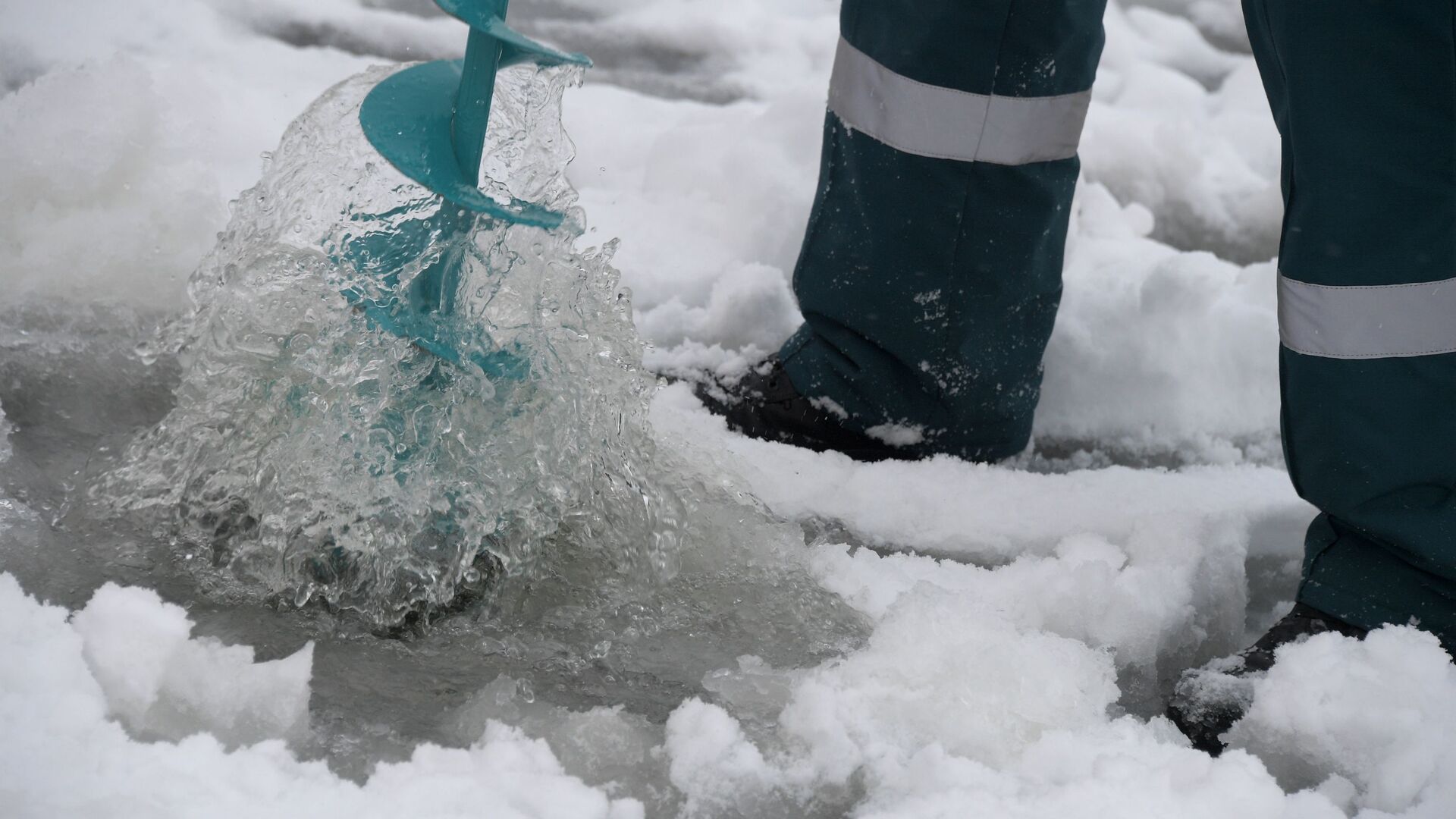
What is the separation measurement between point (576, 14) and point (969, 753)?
272 centimetres

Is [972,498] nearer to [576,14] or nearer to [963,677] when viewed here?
[963,677]

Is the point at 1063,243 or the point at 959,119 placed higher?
the point at 959,119

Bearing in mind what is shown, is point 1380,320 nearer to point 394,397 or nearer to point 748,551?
point 748,551

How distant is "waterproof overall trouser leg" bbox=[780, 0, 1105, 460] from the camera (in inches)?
62.8

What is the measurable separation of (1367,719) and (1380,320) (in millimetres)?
397

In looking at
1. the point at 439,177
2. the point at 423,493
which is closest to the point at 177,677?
the point at 423,493

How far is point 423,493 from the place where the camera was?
1227 mm

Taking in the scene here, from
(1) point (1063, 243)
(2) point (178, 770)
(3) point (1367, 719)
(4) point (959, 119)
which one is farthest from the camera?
(1) point (1063, 243)

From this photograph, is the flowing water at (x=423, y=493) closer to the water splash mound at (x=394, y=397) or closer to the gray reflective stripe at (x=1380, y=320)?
the water splash mound at (x=394, y=397)

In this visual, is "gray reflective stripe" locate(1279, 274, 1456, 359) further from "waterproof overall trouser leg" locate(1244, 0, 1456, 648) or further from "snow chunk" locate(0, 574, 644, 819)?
"snow chunk" locate(0, 574, 644, 819)

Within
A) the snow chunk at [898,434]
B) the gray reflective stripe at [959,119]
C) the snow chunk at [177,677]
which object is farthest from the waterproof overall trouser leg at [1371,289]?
the snow chunk at [177,677]

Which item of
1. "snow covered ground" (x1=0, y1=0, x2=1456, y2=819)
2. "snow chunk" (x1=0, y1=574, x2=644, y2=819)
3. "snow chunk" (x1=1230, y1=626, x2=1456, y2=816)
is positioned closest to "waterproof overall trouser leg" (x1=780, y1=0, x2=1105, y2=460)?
"snow covered ground" (x1=0, y1=0, x2=1456, y2=819)

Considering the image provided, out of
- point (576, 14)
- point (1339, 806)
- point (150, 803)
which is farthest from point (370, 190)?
point (576, 14)

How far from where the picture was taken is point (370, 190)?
1.29 metres
